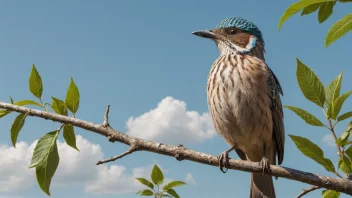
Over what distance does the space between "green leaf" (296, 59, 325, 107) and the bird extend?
2142 mm

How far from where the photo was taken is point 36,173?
2.45 meters

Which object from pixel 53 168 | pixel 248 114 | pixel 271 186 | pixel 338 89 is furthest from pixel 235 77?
pixel 53 168

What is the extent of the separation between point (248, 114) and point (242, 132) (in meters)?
0.29

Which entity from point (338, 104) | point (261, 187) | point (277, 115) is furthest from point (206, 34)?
point (338, 104)

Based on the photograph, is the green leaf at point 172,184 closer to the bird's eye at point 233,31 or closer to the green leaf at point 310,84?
the green leaf at point 310,84

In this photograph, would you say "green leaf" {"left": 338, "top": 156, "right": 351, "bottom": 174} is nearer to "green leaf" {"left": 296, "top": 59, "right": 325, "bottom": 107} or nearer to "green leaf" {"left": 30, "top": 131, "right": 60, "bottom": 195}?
"green leaf" {"left": 296, "top": 59, "right": 325, "bottom": 107}

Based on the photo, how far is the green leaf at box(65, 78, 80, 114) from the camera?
264cm

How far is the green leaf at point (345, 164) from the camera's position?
2.33m

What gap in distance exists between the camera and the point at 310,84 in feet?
7.52

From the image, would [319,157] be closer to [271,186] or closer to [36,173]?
[36,173]

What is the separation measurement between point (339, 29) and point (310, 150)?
27.5 inches

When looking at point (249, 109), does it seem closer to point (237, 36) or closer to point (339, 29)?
point (237, 36)

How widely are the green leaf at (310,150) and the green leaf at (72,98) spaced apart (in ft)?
4.59

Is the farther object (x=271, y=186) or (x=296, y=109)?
(x=271, y=186)
